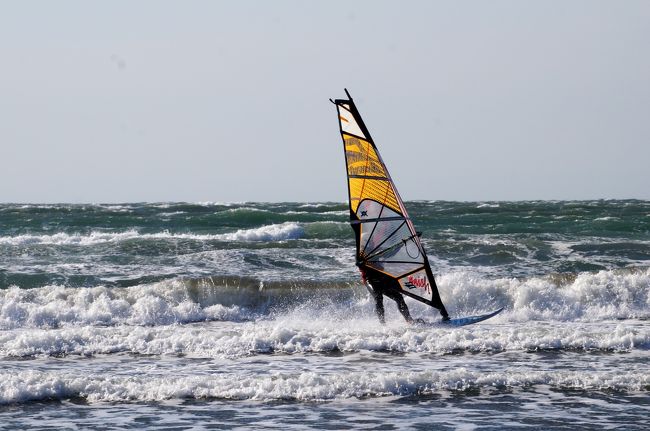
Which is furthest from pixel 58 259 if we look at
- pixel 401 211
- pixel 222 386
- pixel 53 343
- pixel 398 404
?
pixel 398 404

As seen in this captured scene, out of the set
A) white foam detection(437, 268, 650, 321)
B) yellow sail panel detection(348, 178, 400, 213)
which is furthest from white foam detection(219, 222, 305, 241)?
yellow sail panel detection(348, 178, 400, 213)

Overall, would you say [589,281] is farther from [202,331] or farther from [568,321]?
[202,331]

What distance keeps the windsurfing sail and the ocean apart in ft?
2.10

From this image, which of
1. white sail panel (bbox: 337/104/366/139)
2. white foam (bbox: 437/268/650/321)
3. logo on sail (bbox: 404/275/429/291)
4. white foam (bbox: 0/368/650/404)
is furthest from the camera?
white foam (bbox: 437/268/650/321)

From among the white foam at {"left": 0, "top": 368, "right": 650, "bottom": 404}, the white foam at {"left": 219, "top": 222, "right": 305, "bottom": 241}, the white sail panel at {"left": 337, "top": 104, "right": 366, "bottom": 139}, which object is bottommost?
the white foam at {"left": 0, "top": 368, "right": 650, "bottom": 404}

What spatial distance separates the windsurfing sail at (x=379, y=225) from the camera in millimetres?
12438

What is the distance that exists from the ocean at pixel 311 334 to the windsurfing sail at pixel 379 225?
64 cm

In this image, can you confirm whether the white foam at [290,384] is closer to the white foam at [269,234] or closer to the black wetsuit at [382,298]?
the black wetsuit at [382,298]

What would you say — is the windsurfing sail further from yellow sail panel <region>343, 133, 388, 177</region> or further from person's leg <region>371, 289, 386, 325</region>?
person's leg <region>371, 289, 386, 325</region>

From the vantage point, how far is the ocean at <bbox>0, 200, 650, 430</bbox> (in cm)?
921

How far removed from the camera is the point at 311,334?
12617 millimetres

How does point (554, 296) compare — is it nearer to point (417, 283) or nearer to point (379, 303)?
point (417, 283)

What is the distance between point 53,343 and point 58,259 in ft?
29.3

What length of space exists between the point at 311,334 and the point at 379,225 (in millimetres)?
1697
